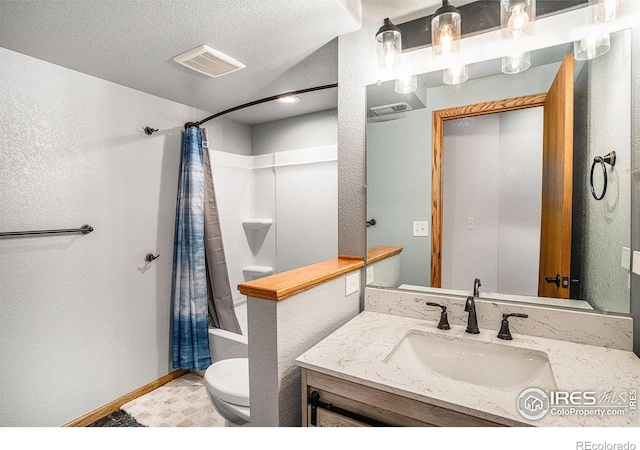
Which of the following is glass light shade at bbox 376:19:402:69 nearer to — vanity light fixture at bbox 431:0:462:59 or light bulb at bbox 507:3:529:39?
vanity light fixture at bbox 431:0:462:59

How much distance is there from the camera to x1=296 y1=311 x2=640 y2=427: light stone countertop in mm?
769

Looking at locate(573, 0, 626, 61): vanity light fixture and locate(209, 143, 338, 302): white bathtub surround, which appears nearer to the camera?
locate(573, 0, 626, 61): vanity light fixture

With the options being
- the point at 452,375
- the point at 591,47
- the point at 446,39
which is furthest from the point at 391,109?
the point at 452,375

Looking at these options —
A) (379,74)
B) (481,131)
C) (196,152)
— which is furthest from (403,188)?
(196,152)

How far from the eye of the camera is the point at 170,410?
207 centimetres

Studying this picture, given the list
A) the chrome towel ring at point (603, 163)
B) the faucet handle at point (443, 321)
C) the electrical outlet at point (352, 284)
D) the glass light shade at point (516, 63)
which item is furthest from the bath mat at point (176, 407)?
the glass light shade at point (516, 63)

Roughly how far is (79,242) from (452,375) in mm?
2157

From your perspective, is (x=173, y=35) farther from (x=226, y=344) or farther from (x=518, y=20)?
(x=226, y=344)

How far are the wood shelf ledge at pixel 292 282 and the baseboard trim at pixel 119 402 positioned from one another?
67.6 inches

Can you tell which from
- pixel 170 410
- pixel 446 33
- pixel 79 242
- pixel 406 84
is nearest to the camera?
pixel 446 33

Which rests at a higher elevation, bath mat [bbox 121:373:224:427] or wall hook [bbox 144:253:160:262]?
wall hook [bbox 144:253:160:262]

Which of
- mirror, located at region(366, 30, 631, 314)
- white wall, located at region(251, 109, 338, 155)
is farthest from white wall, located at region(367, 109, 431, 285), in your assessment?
white wall, located at region(251, 109, 338, 155)

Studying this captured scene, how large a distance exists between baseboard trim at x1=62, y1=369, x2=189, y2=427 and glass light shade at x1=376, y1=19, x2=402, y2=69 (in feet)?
8.54

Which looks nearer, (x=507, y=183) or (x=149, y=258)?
(x=507, y=183)
